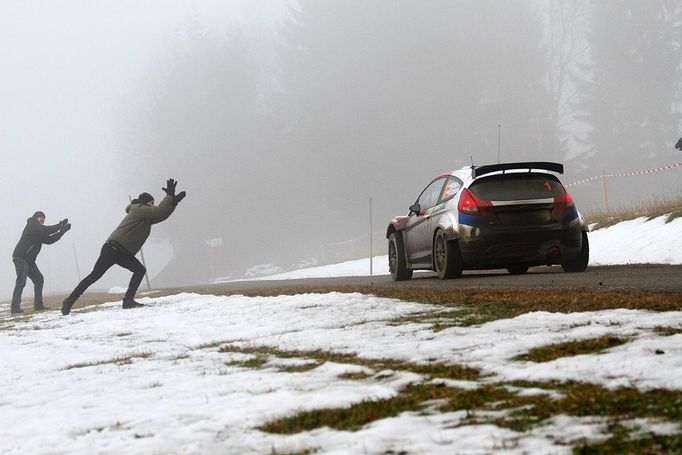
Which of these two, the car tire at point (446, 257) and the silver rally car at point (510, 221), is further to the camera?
the car tire at point (446, 257)

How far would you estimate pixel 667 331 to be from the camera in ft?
14.8

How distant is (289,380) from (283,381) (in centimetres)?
3

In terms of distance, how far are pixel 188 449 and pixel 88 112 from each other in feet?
545

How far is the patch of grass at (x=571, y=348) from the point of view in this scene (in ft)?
13.7

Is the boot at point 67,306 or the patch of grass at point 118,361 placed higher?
the boot at point 67,306

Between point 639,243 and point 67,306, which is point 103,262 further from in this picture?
point 639,243

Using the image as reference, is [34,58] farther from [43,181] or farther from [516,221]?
[516,221]

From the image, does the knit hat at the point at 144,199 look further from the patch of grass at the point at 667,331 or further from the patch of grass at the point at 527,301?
the patch of grass at the point at 667,331

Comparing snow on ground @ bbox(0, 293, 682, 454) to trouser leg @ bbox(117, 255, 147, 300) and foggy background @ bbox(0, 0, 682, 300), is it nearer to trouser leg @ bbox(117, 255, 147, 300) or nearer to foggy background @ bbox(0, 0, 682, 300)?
trouser leg @ bbox(117, 255, 147, 300)

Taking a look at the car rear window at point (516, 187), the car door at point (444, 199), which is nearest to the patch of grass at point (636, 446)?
the car rear window at point (516, 187)

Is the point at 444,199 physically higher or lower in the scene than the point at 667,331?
higher

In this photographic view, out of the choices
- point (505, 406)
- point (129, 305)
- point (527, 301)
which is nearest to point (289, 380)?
point (505, 406)

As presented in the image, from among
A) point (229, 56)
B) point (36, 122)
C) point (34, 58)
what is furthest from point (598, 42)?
point (34, 58)

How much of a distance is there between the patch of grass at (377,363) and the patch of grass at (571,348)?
0.39 m
